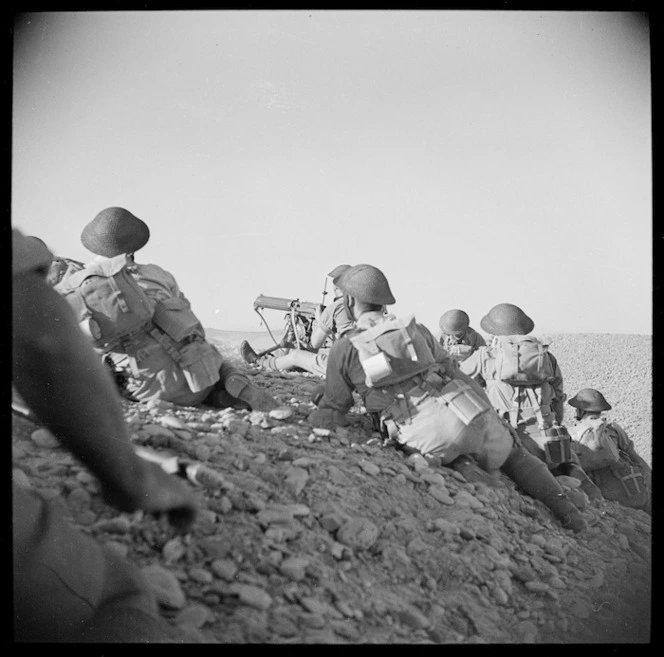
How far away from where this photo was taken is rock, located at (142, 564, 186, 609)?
7.28ft

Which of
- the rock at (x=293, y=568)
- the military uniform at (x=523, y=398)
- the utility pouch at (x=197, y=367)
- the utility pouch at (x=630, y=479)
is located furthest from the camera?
the military uniform at (x=523, y=398)

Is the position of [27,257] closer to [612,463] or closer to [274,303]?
[612,463]

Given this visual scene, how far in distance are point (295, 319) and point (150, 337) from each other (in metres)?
5.65

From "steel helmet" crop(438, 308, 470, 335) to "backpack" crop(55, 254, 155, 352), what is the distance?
5.74 m

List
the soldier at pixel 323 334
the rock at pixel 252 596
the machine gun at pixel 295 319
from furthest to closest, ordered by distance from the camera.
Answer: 1. the machine gun at pixel 295 319
2. the soldier at pixel 323 334
3. the rock at pixel 252 596

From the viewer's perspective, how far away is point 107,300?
14.1 feet

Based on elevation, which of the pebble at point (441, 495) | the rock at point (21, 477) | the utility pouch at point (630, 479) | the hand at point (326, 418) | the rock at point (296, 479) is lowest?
the utility pouch at point (630, 479)

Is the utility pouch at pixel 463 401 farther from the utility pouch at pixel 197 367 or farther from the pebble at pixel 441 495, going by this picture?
the utility pouch at pixel 197 367

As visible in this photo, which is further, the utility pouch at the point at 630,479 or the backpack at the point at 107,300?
the utility pouch at the point at 630,479

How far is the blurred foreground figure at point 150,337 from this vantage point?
4438mm

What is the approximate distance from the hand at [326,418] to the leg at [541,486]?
1340 millimetres

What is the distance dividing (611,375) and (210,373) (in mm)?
11438

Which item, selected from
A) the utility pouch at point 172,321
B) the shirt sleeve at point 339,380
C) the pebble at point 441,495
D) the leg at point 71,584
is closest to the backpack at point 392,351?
the shirt sleeve at point 339,380
